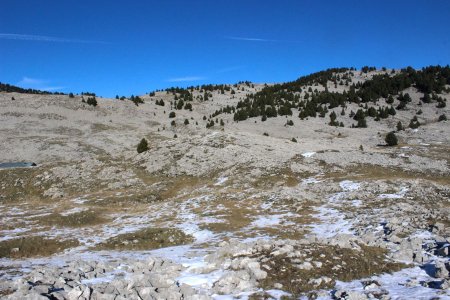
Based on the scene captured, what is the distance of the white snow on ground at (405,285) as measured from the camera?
972 cm

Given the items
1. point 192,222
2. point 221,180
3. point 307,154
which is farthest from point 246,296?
point 307,154

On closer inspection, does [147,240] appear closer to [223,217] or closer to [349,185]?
[223,217]

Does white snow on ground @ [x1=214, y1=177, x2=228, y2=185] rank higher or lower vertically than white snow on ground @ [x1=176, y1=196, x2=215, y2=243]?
higher

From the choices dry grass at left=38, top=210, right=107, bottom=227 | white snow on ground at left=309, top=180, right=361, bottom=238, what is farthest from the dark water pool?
white snow on ground at left=309, top=180, right=361, bottom=238

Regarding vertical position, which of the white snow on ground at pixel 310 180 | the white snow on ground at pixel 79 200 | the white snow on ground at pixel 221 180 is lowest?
the white snow on ground at pixel 310 180

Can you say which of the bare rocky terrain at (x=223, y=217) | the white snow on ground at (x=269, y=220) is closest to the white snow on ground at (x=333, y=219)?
the bare rocky terrain at (x=223, y=217)

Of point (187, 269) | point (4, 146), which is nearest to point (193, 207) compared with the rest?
point (187, 269)

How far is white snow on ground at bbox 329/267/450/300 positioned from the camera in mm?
9719

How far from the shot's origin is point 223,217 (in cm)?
2261

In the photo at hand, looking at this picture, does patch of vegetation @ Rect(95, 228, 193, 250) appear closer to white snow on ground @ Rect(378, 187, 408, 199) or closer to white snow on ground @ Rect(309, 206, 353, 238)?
white snow on ground @ Rect(309, 206, 353, 238)

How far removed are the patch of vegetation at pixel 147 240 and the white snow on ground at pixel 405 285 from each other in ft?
32.5

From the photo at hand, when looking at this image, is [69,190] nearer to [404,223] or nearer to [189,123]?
[404,223]

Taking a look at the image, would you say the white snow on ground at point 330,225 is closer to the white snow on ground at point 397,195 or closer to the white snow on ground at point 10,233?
the white snow on ground at point 397,195

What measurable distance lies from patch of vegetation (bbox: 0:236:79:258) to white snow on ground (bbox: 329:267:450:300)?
1418 centimetres
